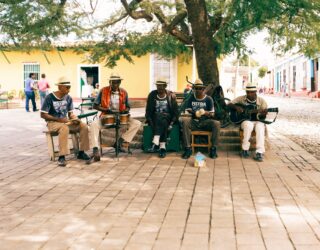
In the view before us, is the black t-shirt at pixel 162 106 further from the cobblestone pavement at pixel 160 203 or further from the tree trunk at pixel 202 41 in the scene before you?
the tree trunk at pixel 202 41

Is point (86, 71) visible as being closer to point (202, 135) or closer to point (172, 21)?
point (172, 21)

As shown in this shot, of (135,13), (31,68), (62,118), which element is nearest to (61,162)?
(62,118)

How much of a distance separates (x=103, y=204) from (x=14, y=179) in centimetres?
196

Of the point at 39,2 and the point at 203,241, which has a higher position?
the point at 39,2

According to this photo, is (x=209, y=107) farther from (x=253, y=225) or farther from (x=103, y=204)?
(x=253, y=225)

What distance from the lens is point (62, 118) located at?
310 inches

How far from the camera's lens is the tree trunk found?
982 cm

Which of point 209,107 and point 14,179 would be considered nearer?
point 14,179

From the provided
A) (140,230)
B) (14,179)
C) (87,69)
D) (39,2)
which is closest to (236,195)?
(140,230)

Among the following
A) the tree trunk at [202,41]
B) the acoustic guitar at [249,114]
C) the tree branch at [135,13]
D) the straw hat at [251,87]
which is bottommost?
the acoustic guitar at [249,114]

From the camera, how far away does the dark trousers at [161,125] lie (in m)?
8.27

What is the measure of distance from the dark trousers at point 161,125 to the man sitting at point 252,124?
3.70 feet

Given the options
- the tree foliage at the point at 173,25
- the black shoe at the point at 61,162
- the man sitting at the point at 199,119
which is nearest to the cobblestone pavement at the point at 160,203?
the black shoe at the point at 61,162

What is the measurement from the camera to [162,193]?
5.58 meters
